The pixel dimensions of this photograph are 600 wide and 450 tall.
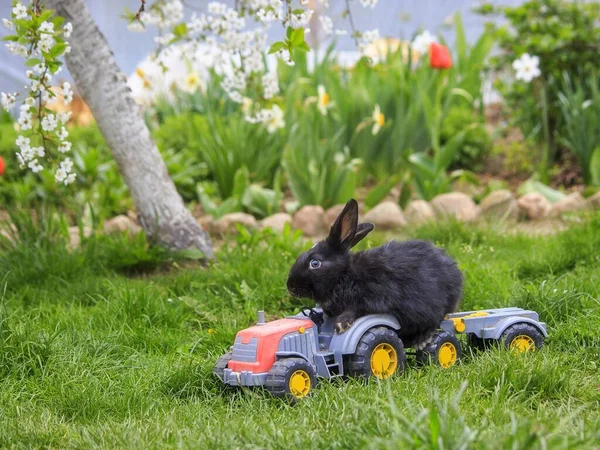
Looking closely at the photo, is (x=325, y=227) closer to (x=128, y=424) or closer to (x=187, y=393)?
(x=187, y=393)

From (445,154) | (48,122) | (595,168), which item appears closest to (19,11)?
(48,122)

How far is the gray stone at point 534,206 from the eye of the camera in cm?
664

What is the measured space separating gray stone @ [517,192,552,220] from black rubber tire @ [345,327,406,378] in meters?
3.75

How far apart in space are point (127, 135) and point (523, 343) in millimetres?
2619

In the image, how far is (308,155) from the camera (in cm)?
707

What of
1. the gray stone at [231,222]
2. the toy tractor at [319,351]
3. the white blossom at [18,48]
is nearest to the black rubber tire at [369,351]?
the toy tractor at [319,351]

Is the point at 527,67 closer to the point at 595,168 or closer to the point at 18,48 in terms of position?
the point at 595,168

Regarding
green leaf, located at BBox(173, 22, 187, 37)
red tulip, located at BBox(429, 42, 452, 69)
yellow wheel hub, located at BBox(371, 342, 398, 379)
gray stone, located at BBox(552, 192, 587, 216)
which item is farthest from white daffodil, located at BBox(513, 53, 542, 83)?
yellow wheel hub, located at BBox(371, 342, 398, 379)

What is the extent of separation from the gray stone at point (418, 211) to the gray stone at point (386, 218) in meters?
0.08

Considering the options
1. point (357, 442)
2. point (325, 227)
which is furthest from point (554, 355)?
point (325, 227)

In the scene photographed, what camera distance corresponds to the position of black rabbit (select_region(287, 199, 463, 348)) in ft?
10.7

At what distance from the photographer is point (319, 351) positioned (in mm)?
3242

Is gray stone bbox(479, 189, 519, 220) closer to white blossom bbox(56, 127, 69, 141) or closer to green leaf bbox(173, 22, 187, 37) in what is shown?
green leaf bbox(173, 22, 187, 37)

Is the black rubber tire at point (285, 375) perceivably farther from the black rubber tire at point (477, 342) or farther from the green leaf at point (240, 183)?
the green leaf at point (240, 183)
